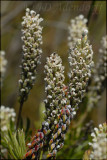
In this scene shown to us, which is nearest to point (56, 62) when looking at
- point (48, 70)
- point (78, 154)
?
point (48, 70)

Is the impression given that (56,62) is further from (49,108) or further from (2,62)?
(2,62)

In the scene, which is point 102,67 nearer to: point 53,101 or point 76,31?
point 76,31

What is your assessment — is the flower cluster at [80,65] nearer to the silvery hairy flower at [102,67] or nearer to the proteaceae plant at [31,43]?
the proteaceae plant at [31,43]

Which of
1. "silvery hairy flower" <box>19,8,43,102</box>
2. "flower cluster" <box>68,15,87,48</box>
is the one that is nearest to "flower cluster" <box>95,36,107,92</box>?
"flower cluster" <box>68,15,87,48</box>

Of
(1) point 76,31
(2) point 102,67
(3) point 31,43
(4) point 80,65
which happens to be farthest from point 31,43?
(2) point 102,67

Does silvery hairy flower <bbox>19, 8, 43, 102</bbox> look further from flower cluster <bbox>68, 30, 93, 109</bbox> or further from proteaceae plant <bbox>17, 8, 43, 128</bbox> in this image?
flower cluster <bbox>68, 30, 93, 109</bbox>

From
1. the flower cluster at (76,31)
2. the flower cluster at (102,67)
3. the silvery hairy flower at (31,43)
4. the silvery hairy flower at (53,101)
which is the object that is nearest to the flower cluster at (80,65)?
the silvery hairy flower at (53,101)
